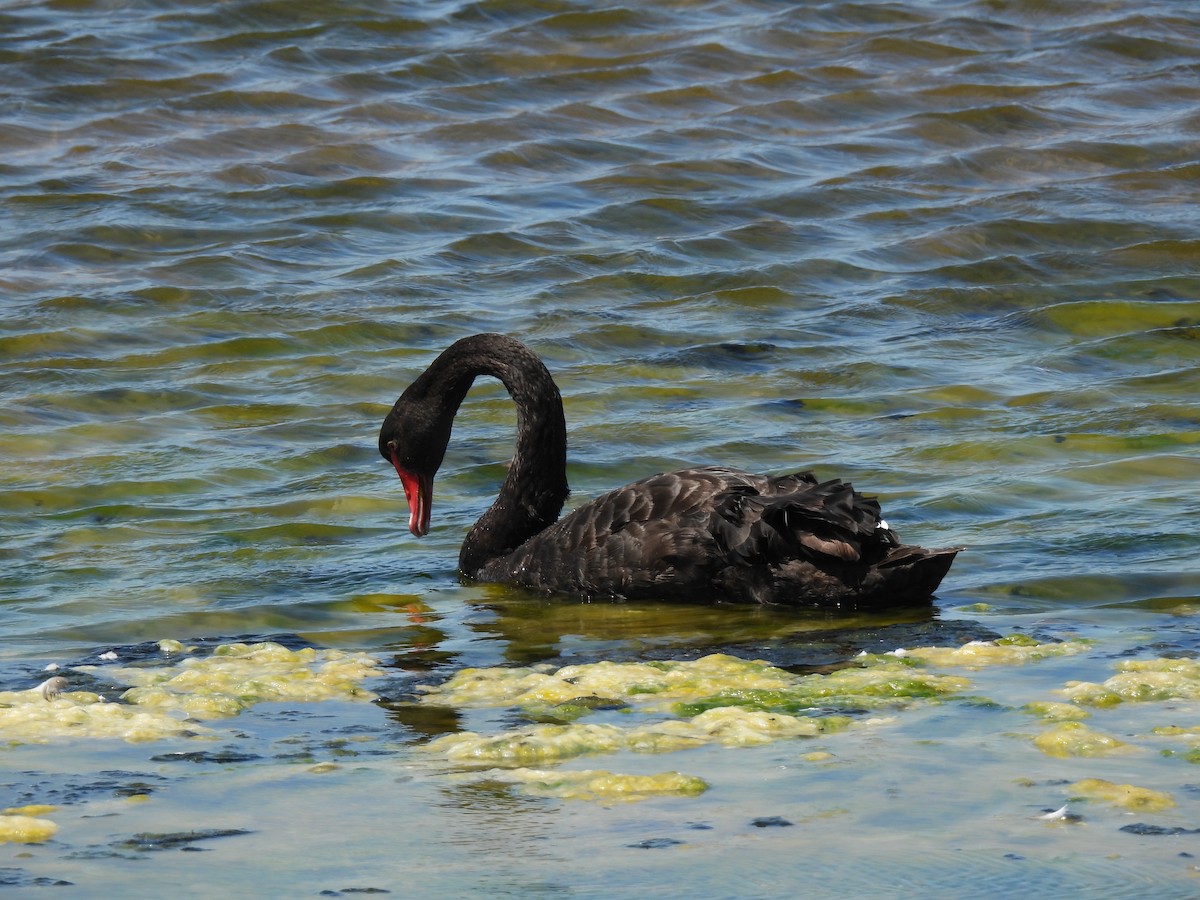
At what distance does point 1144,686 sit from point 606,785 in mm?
1558

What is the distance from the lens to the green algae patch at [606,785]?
4.15 metres

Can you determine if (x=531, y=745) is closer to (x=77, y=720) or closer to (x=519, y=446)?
(x=77, y=720)

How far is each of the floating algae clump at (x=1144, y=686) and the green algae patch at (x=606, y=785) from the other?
1206mm

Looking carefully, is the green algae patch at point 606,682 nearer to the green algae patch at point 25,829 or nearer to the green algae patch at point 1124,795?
the green algae patch at point 1124,795

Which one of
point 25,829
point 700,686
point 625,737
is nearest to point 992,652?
point 700,686

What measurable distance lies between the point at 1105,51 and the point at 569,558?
34.3 ft

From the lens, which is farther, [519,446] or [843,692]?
[519,446]

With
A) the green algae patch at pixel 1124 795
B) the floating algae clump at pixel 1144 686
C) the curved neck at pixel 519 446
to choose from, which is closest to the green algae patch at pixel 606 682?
the floating algae clump at pixel 1144 686

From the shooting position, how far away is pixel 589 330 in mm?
10328

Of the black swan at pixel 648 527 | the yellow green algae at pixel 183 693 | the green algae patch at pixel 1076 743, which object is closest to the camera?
the green algae patch at pixel 1076 743

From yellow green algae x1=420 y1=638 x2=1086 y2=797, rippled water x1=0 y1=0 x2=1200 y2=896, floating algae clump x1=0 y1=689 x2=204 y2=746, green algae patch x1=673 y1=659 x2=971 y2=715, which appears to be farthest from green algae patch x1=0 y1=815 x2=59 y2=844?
green algae patch x1=673 y1=659 x2=971 y2=715

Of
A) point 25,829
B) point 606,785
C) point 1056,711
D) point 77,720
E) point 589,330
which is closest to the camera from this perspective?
point 25,829

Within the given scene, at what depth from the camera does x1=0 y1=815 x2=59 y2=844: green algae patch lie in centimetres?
393

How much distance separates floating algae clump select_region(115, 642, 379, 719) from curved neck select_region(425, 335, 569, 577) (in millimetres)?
1405
